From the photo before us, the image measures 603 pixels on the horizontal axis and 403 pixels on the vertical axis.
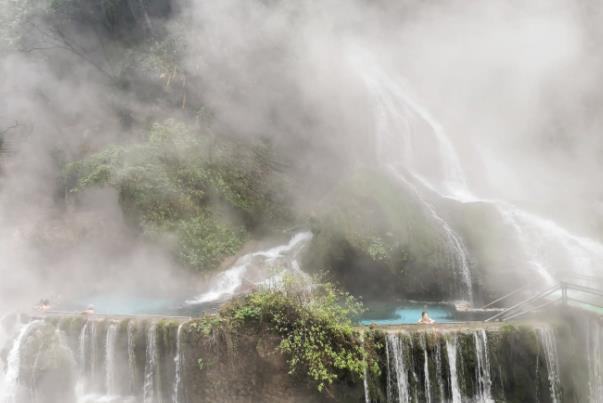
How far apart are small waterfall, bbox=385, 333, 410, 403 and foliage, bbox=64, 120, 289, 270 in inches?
304

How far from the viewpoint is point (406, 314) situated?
1078cm

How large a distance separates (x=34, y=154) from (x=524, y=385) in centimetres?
1982

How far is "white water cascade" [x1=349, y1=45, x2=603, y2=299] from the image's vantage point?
1066 centimetres

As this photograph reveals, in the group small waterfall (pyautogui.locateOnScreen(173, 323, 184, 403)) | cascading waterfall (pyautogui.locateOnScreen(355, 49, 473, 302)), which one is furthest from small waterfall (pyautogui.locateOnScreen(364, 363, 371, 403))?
cascading waterfall (pyautogui.locateOnScreen(355, 49, 473, 302))

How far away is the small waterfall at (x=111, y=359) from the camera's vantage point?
8.68 metres

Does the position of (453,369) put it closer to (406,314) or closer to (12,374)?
(406,314)

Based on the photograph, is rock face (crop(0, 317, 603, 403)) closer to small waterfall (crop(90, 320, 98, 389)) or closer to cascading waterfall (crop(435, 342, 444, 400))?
cascading waterfall (crop(435, 342, 444, 400))

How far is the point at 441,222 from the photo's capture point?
12375 mm

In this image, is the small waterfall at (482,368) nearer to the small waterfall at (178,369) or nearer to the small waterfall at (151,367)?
the small waterfall at (178,369)

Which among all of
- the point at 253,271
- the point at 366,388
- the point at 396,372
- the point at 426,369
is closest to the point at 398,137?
the point at 253,271

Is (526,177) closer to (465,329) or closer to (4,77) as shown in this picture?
(465,329)

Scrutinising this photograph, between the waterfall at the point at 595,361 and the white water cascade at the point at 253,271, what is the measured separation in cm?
728

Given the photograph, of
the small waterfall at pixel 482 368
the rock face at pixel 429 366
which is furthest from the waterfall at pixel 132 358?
the small waterfall at pixel 482 368

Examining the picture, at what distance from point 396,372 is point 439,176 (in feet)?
34.8
